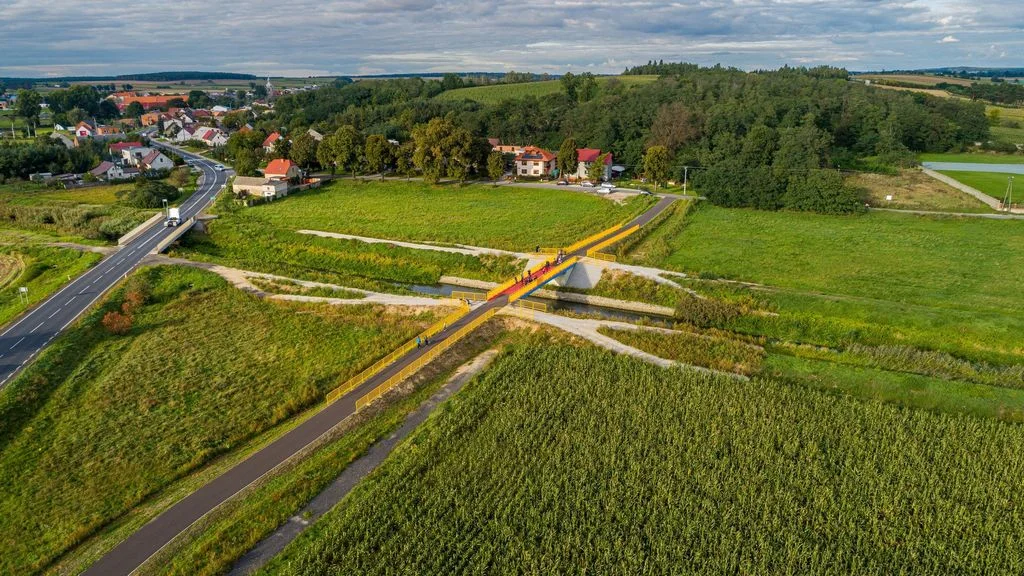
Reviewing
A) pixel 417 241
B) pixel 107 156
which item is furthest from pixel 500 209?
pixel 107 156

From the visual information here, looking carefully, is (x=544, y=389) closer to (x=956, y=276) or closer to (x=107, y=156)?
(x=956, y=276)

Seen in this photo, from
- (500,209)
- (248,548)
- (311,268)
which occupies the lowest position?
(248,548)

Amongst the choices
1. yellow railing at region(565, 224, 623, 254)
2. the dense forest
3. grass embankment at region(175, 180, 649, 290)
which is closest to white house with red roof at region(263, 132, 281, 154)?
the dense forest

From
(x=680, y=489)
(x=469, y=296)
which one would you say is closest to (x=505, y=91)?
(x=469, y=296)

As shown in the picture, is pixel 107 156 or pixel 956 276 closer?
pixel 956 276

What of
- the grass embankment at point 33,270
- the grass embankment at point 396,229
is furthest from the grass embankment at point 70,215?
the grass embankment at point 396,229

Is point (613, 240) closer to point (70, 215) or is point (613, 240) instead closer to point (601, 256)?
point (601, 256)
